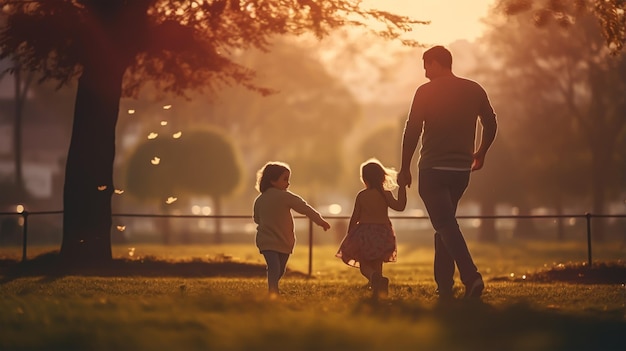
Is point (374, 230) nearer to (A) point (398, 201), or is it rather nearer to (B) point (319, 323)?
(A) point (398, 201)

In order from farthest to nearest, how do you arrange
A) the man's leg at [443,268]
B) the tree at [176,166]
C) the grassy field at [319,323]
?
the tree at [176,166] → the man's leg at [443,268] → the grassy field at [319,323]

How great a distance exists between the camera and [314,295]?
14062 mm

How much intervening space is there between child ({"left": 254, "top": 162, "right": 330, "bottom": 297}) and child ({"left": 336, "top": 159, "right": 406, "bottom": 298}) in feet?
1.44

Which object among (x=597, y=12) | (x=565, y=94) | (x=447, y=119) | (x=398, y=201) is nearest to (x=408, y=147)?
(x=447, y=119)

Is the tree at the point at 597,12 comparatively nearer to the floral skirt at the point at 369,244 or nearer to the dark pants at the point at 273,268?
the floral skirt at the point at 369,244

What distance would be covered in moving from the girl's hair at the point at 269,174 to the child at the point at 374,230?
2.97ft

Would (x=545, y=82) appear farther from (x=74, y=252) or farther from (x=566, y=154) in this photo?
(x=74, y=252)

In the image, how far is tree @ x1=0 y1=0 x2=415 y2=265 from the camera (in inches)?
812

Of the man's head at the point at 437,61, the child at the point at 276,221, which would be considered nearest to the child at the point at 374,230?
the child at the point at 276,221

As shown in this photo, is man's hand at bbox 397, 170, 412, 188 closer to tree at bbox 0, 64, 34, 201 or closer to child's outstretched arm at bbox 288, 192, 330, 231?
child's outstretched arm at bbox 288, 192, 330, 231

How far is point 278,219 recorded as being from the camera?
13656mm

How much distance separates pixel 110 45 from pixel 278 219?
903cm

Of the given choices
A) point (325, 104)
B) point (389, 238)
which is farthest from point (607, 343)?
point (325, 104)

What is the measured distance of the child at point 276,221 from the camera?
13.6 metres
